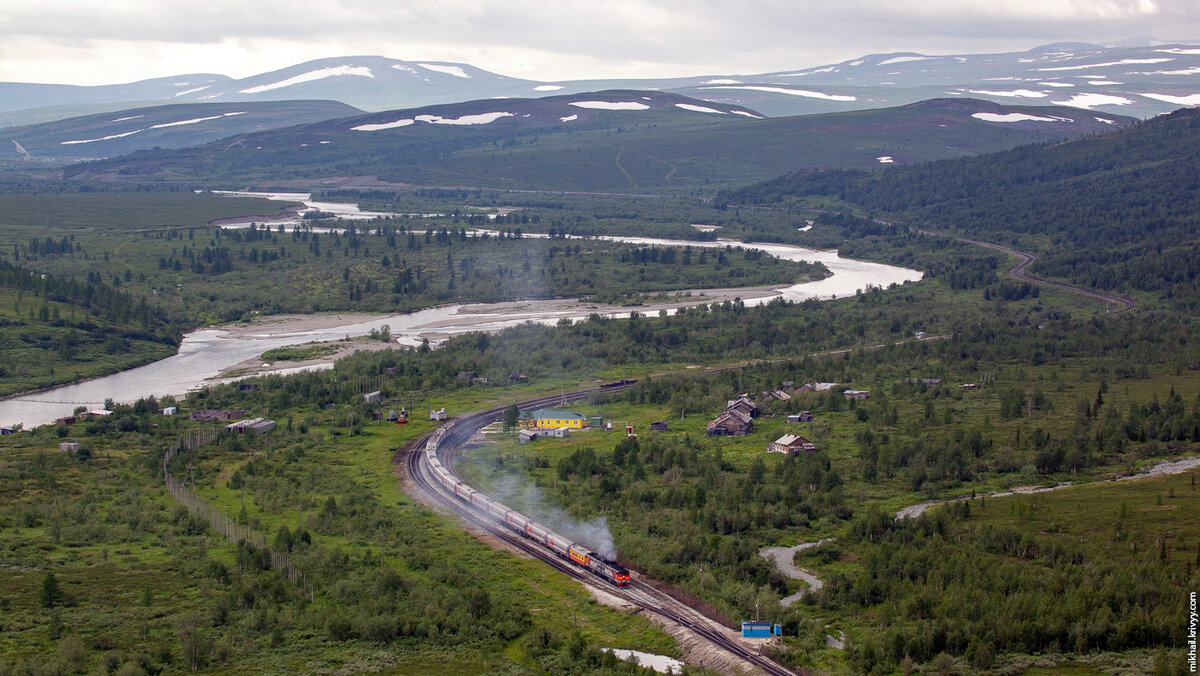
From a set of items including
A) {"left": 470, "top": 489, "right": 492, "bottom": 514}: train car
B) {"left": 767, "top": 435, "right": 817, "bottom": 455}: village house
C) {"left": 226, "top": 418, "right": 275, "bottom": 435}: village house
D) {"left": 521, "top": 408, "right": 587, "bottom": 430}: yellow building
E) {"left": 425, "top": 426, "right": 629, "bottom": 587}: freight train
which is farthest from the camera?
{"left": 521, "top": 408, "right": 587, "bottom": 430}: yellow building

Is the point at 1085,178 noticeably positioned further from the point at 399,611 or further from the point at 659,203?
the point at 399,611

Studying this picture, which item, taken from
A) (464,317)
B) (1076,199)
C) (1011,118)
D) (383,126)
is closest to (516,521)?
(464,317)

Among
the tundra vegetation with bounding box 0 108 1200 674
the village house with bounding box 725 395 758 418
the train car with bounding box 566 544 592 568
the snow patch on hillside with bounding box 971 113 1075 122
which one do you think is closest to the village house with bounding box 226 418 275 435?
the tundra vegetation with bounding box 0 108 1200 674

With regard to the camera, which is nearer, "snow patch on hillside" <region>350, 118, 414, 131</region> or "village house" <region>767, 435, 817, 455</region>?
"village house" <region>767, 435, 817, 455</region>

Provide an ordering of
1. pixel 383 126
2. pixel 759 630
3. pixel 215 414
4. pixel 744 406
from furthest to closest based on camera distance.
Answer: pixel 383 126, pixel 215 414, pixel 744 406, pixel 759 630

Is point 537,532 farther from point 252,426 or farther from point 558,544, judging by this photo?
point 252,426

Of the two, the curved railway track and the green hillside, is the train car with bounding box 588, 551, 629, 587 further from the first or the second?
the green hillside

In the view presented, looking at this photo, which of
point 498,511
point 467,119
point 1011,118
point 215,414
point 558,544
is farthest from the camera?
point 467,119
